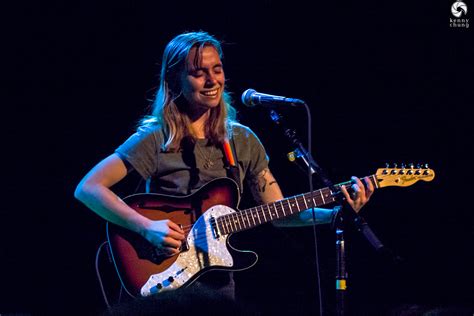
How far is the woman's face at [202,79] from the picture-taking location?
3.61 meters

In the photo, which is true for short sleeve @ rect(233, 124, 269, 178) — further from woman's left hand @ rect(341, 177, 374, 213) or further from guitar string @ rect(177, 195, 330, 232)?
woman's left hand @ rect(341, 177, 374, 213)

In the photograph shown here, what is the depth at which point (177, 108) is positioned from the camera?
3.69 m

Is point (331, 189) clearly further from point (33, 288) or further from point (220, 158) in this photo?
point (33, 288)

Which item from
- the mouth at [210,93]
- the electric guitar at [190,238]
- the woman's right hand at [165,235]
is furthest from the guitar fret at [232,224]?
the mouth at [210,93]

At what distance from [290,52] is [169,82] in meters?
1.43

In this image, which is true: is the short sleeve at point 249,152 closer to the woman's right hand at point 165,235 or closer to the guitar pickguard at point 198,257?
the guitar pickguard at point 198,257

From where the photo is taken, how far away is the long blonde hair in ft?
11.7

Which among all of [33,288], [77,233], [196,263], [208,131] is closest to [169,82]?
[208,131]

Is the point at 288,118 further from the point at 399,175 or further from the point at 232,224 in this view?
the point at 232,224

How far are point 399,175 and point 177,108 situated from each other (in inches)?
57.0

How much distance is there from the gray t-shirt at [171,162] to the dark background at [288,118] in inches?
39.7

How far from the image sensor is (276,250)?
4.44 metres

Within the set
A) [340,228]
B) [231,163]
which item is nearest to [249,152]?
[231,163]

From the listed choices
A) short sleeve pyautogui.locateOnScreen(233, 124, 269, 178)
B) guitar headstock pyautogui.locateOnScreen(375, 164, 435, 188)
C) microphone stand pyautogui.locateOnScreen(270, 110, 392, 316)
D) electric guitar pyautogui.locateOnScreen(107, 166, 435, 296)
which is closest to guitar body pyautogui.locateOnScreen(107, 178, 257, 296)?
electric guitar pyautogui.locateOnScreen(107, 166, 435, 296)
